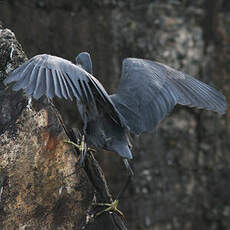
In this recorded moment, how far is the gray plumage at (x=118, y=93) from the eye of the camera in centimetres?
223

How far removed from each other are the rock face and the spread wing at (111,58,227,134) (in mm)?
1497

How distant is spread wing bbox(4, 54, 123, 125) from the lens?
2.17 m

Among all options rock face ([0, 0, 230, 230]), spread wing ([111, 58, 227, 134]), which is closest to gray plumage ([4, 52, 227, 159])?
spread wing ([111, 58, 227, 134])

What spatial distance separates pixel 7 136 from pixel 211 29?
126 inches

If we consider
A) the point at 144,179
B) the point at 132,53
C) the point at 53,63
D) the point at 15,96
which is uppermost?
the point at 53,63

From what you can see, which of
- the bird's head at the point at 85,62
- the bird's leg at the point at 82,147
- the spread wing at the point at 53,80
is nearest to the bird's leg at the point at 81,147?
the bird's leg at the point at 82,147

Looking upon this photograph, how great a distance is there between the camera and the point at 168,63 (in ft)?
16.0

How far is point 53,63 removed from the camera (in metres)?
2.31

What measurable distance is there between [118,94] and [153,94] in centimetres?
20

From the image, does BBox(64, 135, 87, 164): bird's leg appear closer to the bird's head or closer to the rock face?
the bird's head

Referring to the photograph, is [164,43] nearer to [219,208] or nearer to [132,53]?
[132,53]

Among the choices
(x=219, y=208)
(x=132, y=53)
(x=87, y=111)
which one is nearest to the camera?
(x=87, y=111)

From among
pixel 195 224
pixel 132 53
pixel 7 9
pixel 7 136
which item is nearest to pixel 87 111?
pixel 7 136

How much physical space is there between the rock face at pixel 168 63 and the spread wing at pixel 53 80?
188 cm
